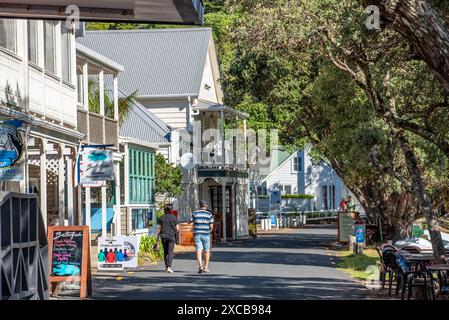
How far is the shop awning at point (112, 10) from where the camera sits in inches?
444

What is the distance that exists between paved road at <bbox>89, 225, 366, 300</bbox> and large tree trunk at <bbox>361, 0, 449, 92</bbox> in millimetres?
6630

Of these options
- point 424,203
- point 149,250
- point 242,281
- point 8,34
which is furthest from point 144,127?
point 424,203

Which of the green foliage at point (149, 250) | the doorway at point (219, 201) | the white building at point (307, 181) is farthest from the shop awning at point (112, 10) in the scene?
the white building at point (307, 181)

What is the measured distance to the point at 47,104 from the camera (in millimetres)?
26047

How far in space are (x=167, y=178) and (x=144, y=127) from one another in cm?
392

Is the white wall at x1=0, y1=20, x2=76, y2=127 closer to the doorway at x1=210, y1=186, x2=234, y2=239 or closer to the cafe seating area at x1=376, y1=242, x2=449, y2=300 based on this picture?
the cafe seating area at x1=376, y1=242, x2=449, y2=300

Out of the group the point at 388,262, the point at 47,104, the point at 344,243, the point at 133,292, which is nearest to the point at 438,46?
the point at 388,262

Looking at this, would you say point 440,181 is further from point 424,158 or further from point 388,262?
point 388,262

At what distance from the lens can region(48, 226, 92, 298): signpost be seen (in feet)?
65.4

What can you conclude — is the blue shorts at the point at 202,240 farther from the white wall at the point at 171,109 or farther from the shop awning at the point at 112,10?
the white wall at the point at 171,109

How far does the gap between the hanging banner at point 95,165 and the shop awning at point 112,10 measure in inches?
504

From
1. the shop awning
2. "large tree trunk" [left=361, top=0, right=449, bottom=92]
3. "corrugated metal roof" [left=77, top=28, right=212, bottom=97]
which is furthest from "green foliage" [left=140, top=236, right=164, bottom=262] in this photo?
the shop awning

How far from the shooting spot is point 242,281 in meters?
23.6

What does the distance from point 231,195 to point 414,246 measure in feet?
80.1
